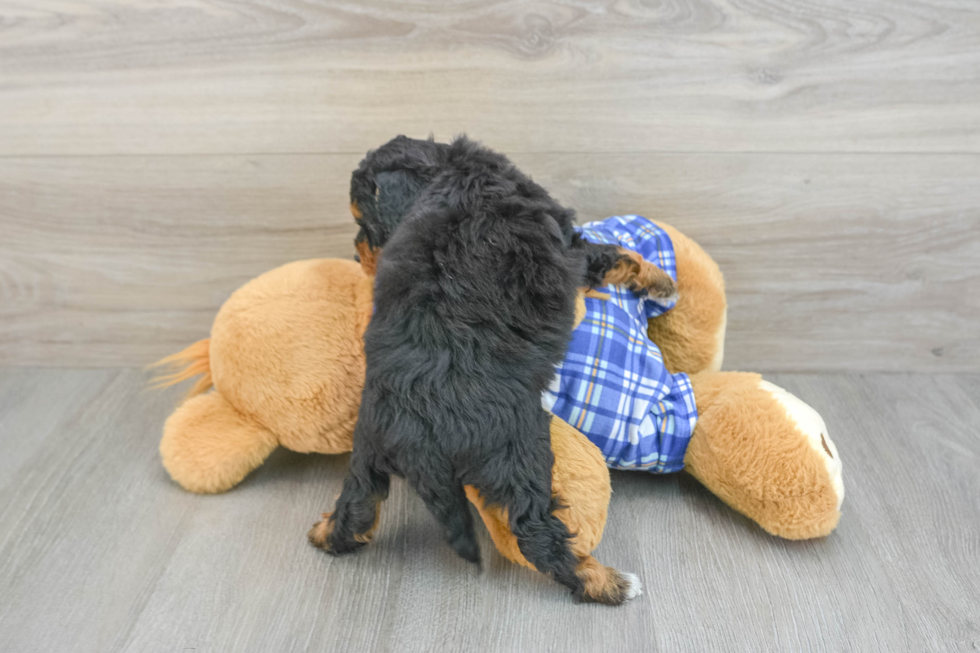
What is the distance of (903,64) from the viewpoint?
1.05 meters

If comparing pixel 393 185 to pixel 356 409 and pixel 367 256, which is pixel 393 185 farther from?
pixel 356 409

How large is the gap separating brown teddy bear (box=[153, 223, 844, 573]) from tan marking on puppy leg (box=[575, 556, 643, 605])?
0.08 ft

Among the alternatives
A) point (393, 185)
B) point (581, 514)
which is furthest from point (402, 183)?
point (581, 514)

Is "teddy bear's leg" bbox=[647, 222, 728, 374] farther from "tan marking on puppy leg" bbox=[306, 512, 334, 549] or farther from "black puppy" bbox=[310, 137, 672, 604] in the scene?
"tan marking on puppy leg" bbox=[306, 512, 334, 549]

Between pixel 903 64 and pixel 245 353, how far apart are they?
3.77ft

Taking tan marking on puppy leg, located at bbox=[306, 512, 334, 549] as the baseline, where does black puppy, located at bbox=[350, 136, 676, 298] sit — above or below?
above

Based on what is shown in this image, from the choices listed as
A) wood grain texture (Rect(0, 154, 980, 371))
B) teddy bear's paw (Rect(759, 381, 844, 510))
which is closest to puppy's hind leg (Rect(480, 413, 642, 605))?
teddy bear's paw (Rect(759, 381, 844, 510))

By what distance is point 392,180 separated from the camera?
0.80m

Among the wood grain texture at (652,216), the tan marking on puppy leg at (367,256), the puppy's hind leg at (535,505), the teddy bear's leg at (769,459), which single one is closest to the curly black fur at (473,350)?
the puppy's hind leg at (535,505)

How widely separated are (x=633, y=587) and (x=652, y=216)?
641mm

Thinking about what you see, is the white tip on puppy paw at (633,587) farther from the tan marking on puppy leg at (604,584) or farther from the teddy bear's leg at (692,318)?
the teddy bear's leg at (692,318)

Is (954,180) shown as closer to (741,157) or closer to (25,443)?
(741,157)

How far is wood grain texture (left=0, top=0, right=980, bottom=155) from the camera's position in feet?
3.39

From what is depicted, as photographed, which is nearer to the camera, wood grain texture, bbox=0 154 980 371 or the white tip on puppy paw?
the white tip on puppy paw
